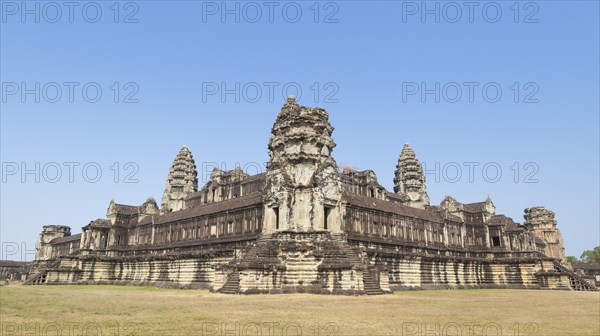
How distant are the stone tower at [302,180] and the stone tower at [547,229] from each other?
67498 mm

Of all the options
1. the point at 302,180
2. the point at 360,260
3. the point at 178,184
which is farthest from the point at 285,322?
the point at 178,184

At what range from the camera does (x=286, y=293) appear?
34406mm

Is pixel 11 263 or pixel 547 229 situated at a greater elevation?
pixel 547 229

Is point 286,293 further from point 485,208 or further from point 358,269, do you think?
point 485,208

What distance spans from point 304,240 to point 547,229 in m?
73.3

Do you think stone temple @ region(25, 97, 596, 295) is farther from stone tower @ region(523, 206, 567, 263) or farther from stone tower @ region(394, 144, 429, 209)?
stone tower @ region(523, 206, 567, 263)

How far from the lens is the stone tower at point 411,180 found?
8531 cm

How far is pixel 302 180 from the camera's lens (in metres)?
39.8

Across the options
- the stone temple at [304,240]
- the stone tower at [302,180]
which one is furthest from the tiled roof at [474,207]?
the stone tower at [302,180]

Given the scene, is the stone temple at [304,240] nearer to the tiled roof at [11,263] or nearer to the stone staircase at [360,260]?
the stone staircase at [360,260]

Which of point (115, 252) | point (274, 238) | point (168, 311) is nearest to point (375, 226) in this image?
point (274, 238)

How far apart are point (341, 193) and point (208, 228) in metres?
17.4

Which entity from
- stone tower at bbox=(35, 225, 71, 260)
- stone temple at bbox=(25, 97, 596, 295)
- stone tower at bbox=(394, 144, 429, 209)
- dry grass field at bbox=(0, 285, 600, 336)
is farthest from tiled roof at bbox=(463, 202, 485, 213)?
stone tower at bbox=(35, 225, 71, 260)

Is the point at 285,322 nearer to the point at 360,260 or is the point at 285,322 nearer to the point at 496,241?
the point at 360,260
